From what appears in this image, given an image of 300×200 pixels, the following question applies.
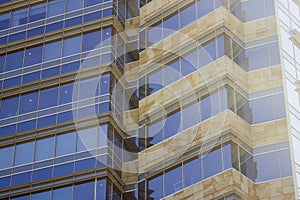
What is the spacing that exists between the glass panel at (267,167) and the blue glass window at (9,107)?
14611 mm

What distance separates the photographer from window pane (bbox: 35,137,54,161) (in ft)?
149

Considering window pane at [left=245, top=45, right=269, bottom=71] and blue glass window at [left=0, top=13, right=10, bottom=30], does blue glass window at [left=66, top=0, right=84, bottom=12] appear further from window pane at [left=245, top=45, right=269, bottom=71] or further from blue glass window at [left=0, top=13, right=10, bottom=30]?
window pane at [left=245, top=45, right=269, bottom=71]

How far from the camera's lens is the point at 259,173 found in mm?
40688

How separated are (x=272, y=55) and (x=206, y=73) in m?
3.48

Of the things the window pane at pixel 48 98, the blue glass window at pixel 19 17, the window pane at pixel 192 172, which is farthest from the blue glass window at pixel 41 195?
the blue glass window at pixel 19 17

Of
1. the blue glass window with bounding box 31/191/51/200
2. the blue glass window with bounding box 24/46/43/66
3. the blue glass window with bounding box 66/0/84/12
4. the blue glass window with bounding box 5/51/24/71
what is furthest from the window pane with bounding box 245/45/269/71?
the blue glass window with bounding box 5/51/24/71

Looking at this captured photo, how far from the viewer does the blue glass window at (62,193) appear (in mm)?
43562

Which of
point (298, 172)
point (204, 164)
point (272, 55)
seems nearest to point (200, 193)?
point (204, 164)

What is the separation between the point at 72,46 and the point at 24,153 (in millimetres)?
6760

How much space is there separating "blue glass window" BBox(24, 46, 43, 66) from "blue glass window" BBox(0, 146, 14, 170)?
533cm

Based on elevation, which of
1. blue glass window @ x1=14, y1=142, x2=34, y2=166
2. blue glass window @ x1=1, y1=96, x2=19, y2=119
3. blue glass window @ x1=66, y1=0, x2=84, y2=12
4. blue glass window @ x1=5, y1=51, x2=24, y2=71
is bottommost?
blue glass window @ x1=14, y1=142, x2=34, y2=166

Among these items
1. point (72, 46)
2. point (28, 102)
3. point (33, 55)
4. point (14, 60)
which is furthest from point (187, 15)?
point (14, 60)

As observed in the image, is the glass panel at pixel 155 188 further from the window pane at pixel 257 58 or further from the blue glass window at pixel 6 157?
the blue glass window at pixel 6 157

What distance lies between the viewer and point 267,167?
133 feet
